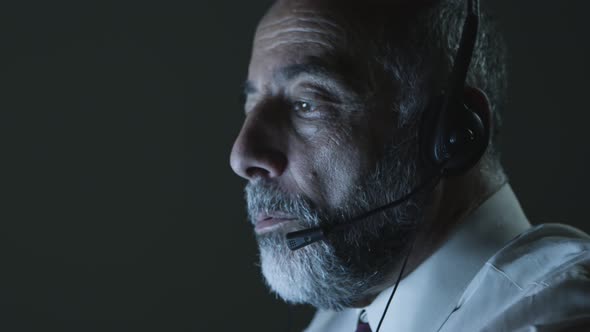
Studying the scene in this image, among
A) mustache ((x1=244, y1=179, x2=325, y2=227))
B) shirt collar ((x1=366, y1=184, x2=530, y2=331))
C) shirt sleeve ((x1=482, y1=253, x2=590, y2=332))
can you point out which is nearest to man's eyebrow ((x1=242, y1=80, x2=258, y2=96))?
mustache ((x1=244, y1=179, x2=325, y2=227))

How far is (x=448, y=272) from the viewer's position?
3.18 feet

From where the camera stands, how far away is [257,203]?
3.30ft

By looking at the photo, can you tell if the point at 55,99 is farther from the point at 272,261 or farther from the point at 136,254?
the point at 272,261

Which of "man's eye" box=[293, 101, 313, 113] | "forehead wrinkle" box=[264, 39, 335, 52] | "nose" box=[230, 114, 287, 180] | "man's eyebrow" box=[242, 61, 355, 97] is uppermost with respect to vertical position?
"forehead wrinkle" box=[264, 39, 335, 52]

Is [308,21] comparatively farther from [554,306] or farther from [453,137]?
[554,306]

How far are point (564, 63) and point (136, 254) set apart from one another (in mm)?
1305

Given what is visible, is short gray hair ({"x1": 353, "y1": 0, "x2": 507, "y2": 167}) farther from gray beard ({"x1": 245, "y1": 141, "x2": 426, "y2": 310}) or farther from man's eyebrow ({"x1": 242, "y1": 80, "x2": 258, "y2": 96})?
man's eyebrow ({"x1": 242, "y1": 80, "x2": 258, "y2": 96})

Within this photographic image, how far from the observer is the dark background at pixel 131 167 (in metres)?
1.69

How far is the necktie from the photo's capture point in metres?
1.10

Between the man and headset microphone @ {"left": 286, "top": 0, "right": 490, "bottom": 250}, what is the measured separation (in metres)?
0.02

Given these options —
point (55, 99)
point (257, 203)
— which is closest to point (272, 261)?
point (257, 203)

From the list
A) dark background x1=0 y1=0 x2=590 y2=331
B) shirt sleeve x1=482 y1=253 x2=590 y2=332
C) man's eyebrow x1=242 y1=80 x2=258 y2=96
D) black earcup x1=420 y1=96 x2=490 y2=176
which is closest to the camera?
shirt sleeve x1=482 y1=253 x2=590 y2=332

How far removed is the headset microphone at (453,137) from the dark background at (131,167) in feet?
2.53

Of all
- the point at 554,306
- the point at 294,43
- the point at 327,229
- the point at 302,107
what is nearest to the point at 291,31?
the point at 294,43
